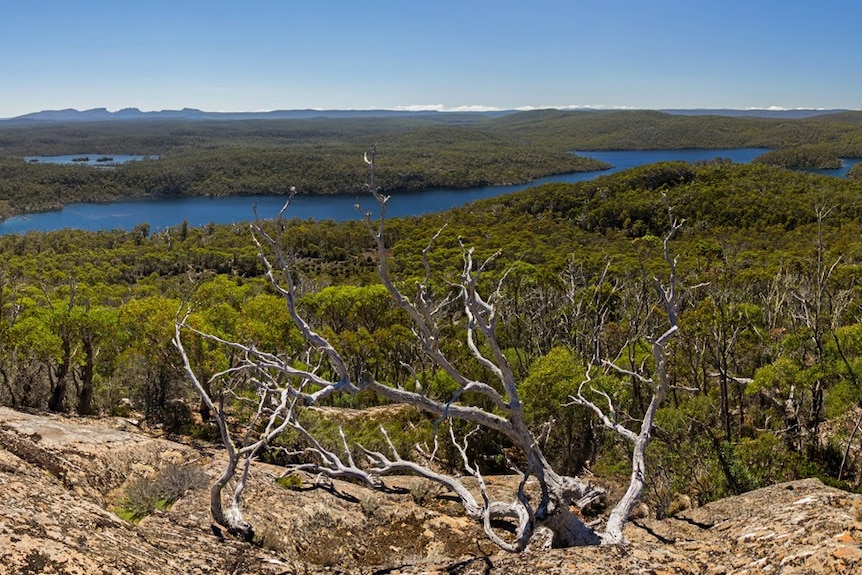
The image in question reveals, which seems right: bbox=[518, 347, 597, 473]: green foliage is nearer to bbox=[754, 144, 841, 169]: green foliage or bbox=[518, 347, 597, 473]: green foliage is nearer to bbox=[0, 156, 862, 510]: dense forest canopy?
bbox=[0, 156, 862, 510]: dense forest canopy

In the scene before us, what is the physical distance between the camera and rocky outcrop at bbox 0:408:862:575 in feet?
16.6

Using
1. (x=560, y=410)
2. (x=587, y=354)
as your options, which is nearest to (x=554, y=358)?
(x=560, y=410)

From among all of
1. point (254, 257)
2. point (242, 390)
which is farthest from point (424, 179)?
point (242, 390)

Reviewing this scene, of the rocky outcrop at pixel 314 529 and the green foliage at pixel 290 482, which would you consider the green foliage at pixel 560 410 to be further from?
the green foliage at pixel 290 482

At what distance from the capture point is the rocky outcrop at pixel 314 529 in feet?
16.6

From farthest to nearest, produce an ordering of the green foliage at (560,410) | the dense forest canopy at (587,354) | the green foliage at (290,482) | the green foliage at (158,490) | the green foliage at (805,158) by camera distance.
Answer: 1. the green foliage at (805,158)
2. the green foliage at (560,410)
3. the dense forest canopy at (587,354)
4. the green foliage at (290,482)
5. the green foliage at (158,490)

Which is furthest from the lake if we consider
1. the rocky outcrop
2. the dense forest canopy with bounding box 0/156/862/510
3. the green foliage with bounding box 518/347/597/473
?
the rocky outcrop

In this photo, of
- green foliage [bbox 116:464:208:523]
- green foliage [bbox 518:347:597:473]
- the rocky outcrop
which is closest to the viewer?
the rocky outcrop

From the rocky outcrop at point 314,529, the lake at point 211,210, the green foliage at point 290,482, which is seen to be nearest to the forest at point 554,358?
the rocky outcrop at point 314,529

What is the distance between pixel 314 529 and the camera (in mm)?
7922

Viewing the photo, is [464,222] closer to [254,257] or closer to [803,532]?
[254,257]

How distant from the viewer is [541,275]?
2912 centimetres

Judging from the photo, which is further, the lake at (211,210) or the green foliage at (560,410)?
the lake at (211,210)

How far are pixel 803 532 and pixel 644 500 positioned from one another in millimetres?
5018
